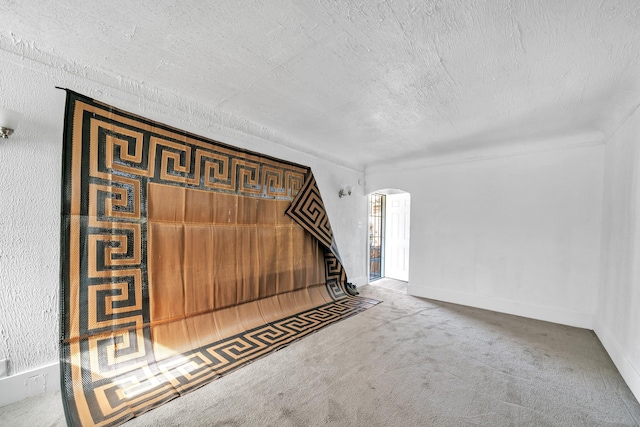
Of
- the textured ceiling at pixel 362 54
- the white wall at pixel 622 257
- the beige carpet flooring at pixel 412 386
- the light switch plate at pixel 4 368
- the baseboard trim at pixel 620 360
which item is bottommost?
the beige carpet flooring at pixel 412 386

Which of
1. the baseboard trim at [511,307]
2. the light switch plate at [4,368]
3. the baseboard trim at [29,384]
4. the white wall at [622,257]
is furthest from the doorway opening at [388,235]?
the light switch plate at [4,368]

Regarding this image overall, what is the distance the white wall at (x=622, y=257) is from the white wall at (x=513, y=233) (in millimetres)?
185

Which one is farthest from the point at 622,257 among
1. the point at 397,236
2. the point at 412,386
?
the point at 397,236

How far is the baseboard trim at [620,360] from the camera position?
1788mm

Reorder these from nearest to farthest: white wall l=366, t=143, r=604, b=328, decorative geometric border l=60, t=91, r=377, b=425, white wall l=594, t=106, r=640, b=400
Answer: decorative geometric border l=60, t=91, r=377, b=425 → white wall l=594, t=106, r=640, b=400 → white wall l=366, t=143, r=604, b=328

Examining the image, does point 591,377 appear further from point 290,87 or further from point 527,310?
point 290,87

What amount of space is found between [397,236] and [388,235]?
233 millimetres

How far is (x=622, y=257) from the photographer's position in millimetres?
2260

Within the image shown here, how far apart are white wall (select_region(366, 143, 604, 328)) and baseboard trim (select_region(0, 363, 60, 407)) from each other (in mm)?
4175

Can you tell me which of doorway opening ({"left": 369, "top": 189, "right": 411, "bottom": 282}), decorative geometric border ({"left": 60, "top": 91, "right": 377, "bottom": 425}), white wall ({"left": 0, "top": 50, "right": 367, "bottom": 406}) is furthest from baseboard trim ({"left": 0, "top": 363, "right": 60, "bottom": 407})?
doorway opening ({"left": 369, "top": 189, "right": 411, "bottom": 282})

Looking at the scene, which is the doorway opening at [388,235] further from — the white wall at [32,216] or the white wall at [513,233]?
the white wall at [32,216]

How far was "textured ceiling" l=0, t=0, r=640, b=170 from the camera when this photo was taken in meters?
1.34

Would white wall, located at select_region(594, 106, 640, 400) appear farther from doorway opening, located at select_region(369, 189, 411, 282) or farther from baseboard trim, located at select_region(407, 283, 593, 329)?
doorway opening, located at select_region(369, 189, 411, 282)

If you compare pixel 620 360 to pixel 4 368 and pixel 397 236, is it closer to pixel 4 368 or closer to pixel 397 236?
pixel 397 236
